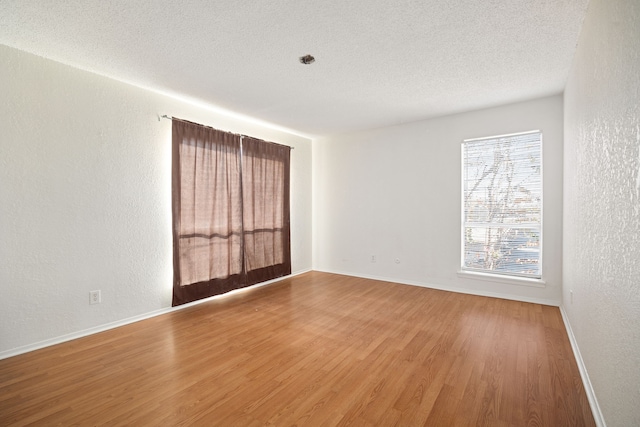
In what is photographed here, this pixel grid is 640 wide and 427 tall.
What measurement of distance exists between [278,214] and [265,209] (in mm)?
337

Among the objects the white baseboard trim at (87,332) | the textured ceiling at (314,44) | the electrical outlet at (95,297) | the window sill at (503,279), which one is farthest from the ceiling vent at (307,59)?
the window sill at (503,279)

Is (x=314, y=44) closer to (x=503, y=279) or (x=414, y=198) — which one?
(x=414, y=198)

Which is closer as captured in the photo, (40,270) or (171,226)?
(40,270)

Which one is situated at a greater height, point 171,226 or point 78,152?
point 78,152

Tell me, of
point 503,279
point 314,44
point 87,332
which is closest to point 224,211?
point 87,332

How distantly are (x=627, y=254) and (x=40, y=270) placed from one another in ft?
13.5

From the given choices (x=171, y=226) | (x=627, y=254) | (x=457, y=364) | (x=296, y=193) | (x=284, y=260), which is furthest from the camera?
(x=296, y=193)

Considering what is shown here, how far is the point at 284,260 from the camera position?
5145mm

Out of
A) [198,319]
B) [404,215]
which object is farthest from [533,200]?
[198,319]

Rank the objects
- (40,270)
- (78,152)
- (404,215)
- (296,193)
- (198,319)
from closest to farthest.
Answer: (40,270), (78,152), (198,319), (404,215), (296,193)

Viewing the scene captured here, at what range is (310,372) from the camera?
2.20 metres

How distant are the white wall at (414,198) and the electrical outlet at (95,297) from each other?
12.0ft

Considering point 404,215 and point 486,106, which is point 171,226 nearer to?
point 404,215

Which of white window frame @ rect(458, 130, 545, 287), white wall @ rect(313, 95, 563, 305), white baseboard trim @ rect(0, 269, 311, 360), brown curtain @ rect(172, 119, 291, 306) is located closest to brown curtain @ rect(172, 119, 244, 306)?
brown curtain @ rect(172, 119, 291, 306)
